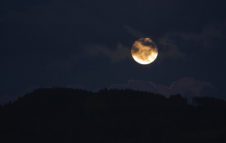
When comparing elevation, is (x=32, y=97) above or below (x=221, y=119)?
above

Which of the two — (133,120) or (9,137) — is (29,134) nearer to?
(9,137)

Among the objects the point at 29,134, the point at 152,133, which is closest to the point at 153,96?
the point at 152,133

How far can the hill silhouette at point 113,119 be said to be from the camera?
95125 mm

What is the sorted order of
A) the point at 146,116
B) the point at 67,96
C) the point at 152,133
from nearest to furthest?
the point at 152,133, the point at 146,116, the point at 67,96

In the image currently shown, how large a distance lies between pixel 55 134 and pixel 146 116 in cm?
1513

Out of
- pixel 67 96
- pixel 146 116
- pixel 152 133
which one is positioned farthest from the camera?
pixel 67 96

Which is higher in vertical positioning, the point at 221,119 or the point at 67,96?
the point at 67,96

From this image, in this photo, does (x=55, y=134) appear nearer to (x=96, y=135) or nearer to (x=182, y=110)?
(x=96, y=135)

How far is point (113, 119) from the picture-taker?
102 meters

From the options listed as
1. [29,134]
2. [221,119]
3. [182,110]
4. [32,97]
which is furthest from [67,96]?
[221,119]

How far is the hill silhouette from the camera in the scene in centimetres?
9512

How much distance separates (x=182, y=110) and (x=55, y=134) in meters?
21.1

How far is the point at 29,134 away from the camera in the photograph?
104 meters

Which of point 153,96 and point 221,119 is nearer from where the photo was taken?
point 221,119
